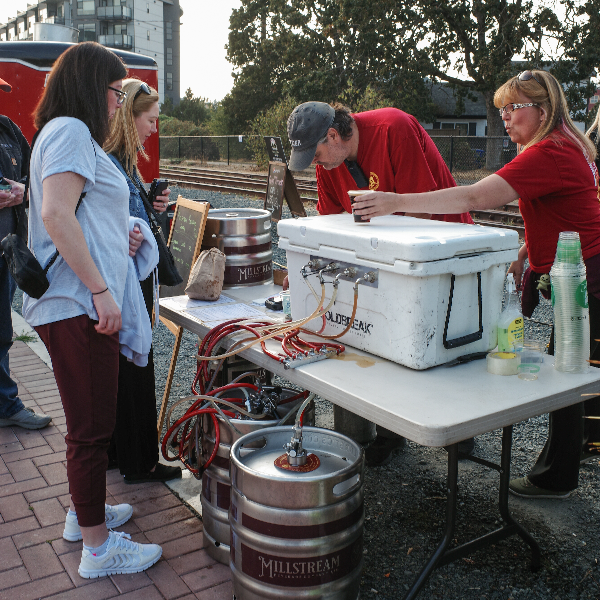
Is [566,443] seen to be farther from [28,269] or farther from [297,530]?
[28,269]

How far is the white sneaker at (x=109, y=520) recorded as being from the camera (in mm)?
2982

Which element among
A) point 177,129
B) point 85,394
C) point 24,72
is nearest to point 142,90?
point 85,394

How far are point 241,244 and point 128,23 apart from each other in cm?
7597

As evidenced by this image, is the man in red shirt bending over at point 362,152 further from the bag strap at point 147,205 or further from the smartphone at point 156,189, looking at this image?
the smartphone at point 156,189

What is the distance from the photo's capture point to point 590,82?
2666cm

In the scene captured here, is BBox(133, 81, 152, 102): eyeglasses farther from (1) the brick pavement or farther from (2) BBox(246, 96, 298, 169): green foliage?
(2) BBox(246, 96, 298, 169): green foliage

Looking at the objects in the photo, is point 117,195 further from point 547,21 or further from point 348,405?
point 547,21

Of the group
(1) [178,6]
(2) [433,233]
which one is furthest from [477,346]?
(1) [178,6]

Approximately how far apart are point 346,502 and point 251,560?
389mm

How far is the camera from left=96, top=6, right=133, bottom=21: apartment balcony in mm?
69825

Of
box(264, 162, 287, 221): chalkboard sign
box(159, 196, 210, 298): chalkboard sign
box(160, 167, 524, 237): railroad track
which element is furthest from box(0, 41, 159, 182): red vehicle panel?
box(159, 196, 210, 298): chalkboard sign

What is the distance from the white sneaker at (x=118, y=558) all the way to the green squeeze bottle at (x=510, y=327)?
1.72m

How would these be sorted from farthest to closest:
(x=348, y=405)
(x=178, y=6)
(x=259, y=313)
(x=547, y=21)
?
(x=178, y=6) → (x=547, y=21) → (x=259, y=313) → (x=348, y=405)

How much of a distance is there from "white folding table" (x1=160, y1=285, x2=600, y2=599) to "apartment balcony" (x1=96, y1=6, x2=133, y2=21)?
250ft
